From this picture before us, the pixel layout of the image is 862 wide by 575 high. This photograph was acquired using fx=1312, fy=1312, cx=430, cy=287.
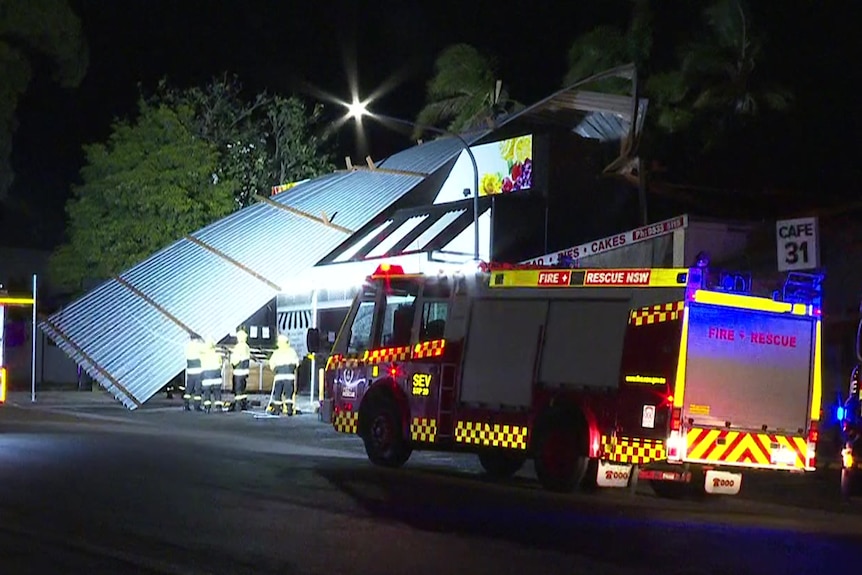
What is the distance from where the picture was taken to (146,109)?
38625mm

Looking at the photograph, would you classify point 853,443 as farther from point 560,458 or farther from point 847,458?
point 560,458

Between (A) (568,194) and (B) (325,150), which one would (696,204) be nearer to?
(A) (568,194)

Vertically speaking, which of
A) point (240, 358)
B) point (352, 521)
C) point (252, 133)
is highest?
point (252, 133)

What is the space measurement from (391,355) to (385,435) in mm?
1049

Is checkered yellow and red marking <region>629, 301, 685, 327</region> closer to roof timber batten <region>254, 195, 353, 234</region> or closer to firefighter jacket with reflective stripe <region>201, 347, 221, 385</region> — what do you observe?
firefighter jacket with reflective stripe <region>201, 347, 221, 385</region>

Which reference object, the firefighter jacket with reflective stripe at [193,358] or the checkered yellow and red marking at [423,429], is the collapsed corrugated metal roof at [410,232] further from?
the checkered yellow and red marking at [423,429]

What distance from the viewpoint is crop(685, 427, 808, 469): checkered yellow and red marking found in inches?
541

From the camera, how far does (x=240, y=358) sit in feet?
88.9

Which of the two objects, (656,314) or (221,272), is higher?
(221,272)

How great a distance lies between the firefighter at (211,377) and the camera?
27.5 meters

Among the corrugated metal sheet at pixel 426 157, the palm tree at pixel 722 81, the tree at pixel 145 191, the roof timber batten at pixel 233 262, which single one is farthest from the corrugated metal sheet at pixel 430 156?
the tree at pixel 145 191

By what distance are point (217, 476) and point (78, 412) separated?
45.1 feet

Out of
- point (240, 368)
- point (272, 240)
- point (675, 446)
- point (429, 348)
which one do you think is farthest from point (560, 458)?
point (272, 240)

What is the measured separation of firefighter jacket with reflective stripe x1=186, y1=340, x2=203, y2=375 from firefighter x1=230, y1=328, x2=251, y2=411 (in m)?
0.70
